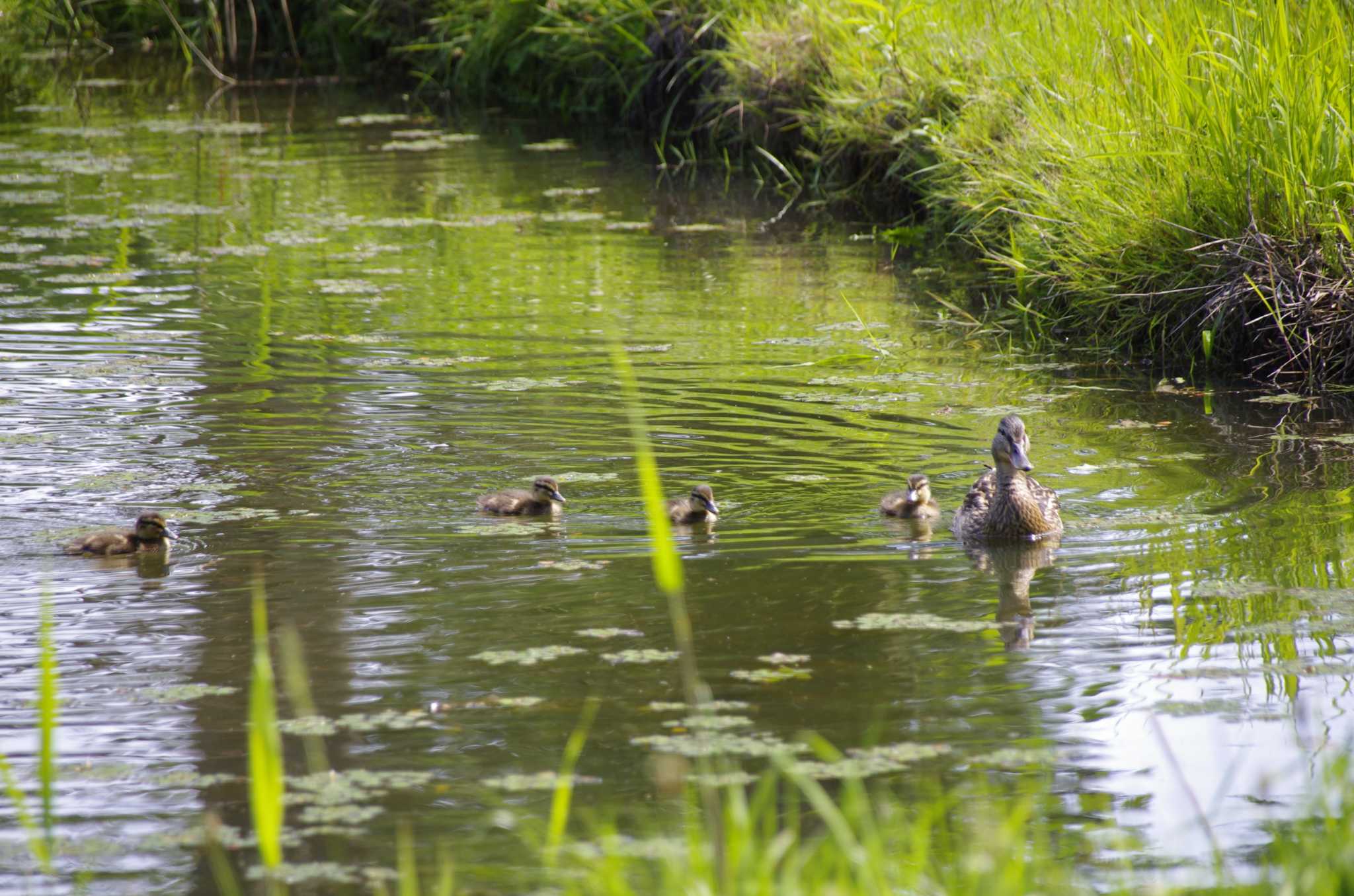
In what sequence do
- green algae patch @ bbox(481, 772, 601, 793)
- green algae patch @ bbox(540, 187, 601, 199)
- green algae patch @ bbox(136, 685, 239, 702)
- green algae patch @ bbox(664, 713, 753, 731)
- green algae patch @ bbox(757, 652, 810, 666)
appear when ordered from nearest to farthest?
green algae patch @ bbox(481, 772, 601, 793) < green algae patch @ bbox(664, 713, 753, 731) < green algae patch @ bbox(136, 685, 239, 702) < green algae patch @ bbox(757, 652, 810, 666) < green algae patch @ bbox(540, 187, 601, 199)

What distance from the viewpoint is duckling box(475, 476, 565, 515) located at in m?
7.12

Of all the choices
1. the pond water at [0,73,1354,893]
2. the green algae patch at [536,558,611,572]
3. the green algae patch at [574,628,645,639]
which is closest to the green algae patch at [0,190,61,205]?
Answer: the pond water at [0,73,1354,893]

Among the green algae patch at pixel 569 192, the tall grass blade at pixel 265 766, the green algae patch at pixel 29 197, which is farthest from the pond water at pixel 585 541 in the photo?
the green algae patch at pixel 569 192

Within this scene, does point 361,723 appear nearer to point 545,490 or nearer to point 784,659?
point 784,659

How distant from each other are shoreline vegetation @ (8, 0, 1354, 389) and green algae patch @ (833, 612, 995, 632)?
3670mm

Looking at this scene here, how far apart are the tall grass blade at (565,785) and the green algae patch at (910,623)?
109cm

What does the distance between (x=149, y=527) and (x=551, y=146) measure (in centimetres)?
1123

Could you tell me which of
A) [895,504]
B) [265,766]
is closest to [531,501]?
[895,504]

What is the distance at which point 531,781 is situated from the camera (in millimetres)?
4547

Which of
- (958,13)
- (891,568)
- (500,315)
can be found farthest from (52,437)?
(958,13)

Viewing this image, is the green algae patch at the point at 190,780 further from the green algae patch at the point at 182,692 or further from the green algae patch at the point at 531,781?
the green algae patch at the point at 531,781

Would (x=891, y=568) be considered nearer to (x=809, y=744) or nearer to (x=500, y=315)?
(x=809, y=744)

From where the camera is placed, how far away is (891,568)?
21.5 feet

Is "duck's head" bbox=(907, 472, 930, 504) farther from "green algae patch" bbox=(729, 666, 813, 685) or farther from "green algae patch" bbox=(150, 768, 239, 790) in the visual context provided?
"green algae patch" bbox=(150, 768, 239, 790)
